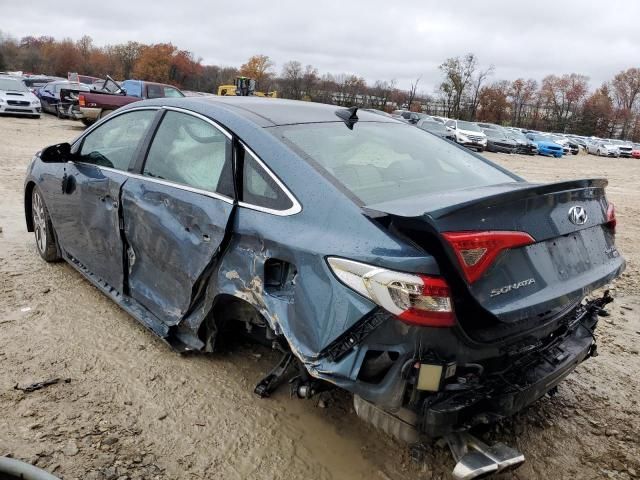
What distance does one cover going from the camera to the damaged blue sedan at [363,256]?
204 centimetres

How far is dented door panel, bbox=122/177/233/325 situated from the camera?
2770 millimetres

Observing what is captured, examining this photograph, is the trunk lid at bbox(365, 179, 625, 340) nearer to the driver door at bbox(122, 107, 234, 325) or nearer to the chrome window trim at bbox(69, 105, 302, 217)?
the chrome window trim at bbox(69, 105, 302, 217)

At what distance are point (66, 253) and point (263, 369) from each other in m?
2.17

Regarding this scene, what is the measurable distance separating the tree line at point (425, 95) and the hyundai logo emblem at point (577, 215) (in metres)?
62.4

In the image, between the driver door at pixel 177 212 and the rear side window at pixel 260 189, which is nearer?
the rear side window at pixel 260 189

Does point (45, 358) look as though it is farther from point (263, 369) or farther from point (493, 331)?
point (493, 331)

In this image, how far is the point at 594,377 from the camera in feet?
11.2

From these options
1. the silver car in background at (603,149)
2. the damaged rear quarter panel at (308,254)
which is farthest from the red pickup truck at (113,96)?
the silver car in background at (603,149)

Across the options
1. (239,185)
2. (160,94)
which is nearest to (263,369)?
(239,185)

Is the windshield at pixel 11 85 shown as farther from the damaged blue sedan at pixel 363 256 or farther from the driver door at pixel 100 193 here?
the damaged blue sedan at pixel 363 256

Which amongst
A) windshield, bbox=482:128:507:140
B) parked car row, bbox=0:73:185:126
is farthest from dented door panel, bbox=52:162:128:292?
windshield, bbox=482:128:507:140

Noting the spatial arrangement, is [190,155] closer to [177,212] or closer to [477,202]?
[177,212]

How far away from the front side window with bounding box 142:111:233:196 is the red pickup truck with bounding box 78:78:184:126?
532 inches

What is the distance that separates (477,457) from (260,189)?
4.91 ft
